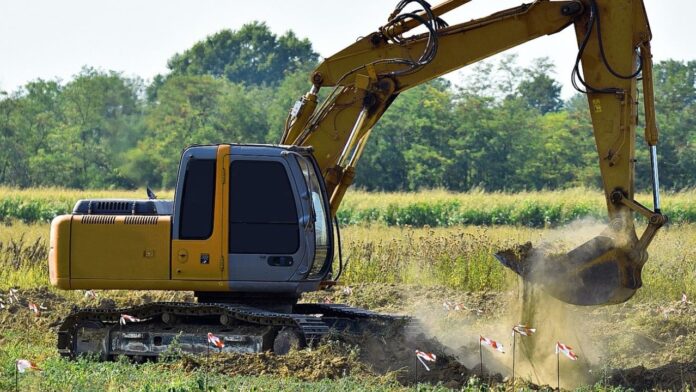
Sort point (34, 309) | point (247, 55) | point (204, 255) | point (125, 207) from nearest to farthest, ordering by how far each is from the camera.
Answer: point (204, 255) < point (125, 207) < point (34, 309) < point (247, 55)

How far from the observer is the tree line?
201 feet

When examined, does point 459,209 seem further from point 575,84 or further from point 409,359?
point 409,359

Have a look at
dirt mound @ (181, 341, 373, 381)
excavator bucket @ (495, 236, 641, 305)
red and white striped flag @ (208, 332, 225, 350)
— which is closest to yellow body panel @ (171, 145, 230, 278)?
red and white striped flag @ (208, 332, 225, 350)

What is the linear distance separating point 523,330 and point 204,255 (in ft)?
12.4

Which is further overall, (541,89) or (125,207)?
(541,89)

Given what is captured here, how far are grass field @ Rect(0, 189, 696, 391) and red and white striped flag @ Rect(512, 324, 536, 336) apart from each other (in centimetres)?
23

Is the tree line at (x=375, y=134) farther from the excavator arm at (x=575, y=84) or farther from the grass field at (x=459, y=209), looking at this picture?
the excavator arm at (x=575, y=84)

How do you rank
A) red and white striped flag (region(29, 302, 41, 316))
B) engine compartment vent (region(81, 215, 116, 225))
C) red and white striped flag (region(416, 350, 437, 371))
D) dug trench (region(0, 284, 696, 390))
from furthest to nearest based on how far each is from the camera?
red and white striped flag (region(29, 302, 41, 316)) → engine compartment vent (region(81, 215, 116, 225)) → dug trench (region(0, 284, 696, 390)) → red and white striped flag (region(416, 350, 437, 371))

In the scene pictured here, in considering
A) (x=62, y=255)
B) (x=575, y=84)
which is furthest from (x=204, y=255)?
(x=575, y=84)

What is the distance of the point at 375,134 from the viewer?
67.8 metres

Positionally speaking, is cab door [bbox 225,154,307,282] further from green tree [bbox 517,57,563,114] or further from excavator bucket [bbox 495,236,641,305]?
green tree [bbox 517,57,563,114]

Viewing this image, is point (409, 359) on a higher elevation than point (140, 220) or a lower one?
lower

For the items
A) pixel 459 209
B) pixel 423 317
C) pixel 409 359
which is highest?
pixel 409 359

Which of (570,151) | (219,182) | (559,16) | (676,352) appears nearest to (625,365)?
(676,352)
